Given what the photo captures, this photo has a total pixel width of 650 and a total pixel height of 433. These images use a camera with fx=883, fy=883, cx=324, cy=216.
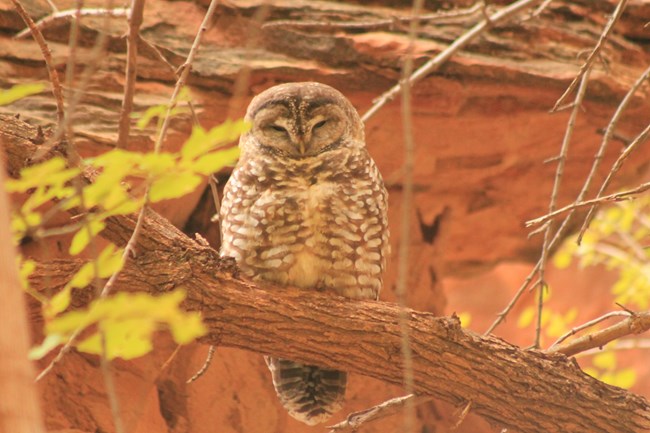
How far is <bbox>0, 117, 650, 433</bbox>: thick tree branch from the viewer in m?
2.94

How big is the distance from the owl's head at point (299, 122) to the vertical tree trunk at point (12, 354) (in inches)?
92.6

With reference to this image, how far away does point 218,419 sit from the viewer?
4629 millimetres

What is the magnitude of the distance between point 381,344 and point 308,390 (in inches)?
26.5

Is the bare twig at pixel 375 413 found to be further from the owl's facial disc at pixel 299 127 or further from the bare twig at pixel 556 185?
the owl's facial disc at pixel 299 127

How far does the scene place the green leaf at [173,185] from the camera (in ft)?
5.96

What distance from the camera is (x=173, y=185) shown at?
183cm

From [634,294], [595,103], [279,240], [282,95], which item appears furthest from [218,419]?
[634,294]

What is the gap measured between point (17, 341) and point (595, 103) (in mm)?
4088

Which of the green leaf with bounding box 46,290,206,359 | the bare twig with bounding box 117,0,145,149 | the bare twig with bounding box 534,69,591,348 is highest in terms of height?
the bare twig with bounding box 534,69,591,348

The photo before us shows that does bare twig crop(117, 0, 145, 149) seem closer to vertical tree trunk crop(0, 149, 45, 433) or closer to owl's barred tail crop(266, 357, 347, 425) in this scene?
vertical tree trunk crop(0, 149, 45, 433)

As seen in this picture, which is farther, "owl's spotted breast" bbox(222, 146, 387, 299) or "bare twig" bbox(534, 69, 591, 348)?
"owl's spotted breast" bbox(222, 146, 387, 299)

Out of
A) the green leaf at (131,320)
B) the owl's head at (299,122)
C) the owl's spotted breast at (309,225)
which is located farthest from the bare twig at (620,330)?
the green leaf at (131,320)

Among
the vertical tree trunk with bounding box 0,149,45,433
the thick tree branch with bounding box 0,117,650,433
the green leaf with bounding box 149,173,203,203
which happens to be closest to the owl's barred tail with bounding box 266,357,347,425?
the thick tree branch with bounding box 0,117,650,433

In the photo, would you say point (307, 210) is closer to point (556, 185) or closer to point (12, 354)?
point (556, 185)
